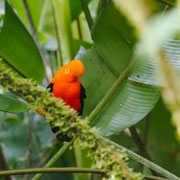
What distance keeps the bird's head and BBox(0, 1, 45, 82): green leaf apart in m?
0.12

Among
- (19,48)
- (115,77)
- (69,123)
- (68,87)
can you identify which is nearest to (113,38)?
(115,77)

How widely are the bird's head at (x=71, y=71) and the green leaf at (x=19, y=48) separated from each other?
118 millimetres

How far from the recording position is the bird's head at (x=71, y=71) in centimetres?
89

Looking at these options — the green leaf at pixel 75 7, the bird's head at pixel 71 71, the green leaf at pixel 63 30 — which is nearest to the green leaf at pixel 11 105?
the bird's head at pixel 71 71

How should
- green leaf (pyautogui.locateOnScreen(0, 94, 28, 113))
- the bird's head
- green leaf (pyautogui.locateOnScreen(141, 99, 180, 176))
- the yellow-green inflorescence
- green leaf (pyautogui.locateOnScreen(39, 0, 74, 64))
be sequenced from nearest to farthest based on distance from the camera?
the yellow-green inflorescence → green leaf (pyautogui.locateOnScreen(0, 94, 28, 113)) → the bird's head → green leaf (pyautogui.locateOnScreen(39, 0, 74, 64)) → green leaf (pyautogui.locateOnScreen(141, 99, 180, 176))

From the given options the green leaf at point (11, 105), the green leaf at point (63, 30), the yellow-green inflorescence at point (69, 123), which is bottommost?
the yellow-green inflorescence at point (69, 123)

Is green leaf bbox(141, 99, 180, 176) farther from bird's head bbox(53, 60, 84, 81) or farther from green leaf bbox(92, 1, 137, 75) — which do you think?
bird's head bbox(53, 60, 84, 81)

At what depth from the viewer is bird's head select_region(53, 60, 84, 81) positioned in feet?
2.92

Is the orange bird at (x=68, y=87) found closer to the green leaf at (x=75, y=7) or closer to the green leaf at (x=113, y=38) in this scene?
the green leaf at (x=113, y=38)

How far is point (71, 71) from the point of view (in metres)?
0.94

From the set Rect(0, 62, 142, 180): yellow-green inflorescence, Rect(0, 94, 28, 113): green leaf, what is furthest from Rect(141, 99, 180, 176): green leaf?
Rect(0, 62, 142, 180): yellow-green inflorescence

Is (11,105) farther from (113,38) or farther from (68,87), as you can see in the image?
(113,38)

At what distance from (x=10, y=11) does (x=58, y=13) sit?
0.29 metres

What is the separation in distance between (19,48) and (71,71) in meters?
0.26
